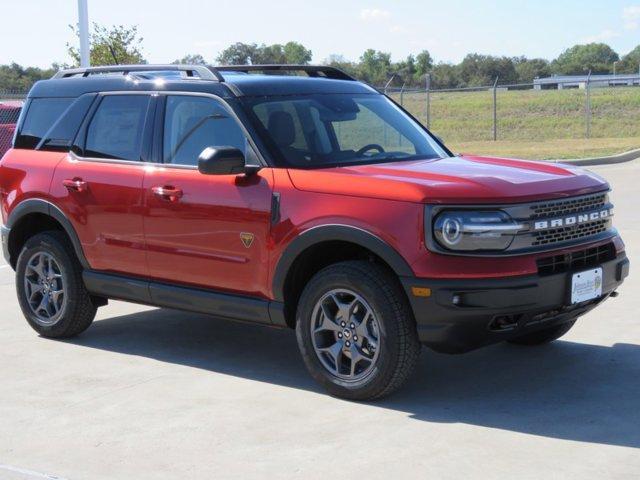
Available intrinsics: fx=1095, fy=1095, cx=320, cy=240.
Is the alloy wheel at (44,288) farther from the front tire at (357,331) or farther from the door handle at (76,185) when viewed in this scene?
the front tire at (357,331)

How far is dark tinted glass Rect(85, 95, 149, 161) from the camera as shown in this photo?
714 centimetres

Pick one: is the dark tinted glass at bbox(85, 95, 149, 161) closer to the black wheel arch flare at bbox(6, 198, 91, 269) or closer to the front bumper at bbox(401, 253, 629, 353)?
the black wheel arch flare at bbox(6, 198, 91, 269)

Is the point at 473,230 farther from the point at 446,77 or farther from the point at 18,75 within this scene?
the point at 446,77

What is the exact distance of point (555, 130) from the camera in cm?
3669

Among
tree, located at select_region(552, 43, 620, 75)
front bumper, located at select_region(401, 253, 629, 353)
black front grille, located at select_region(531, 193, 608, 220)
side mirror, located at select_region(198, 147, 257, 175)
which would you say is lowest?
tree, located at select_region(552, 43, 620, 75)

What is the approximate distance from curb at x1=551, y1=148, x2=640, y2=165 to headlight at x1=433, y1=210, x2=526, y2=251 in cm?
1692

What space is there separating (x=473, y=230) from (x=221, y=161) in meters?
→ 1.55

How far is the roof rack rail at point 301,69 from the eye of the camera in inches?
293

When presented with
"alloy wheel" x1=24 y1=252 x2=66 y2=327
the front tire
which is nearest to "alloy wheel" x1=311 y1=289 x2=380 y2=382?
the front tire

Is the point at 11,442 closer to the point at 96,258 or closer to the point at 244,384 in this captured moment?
the point at 244,384

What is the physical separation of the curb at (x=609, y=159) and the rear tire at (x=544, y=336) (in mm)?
15384

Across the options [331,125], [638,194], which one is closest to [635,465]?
[331,125]

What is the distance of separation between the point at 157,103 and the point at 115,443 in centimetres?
251

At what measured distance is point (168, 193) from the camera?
674 centimetres
